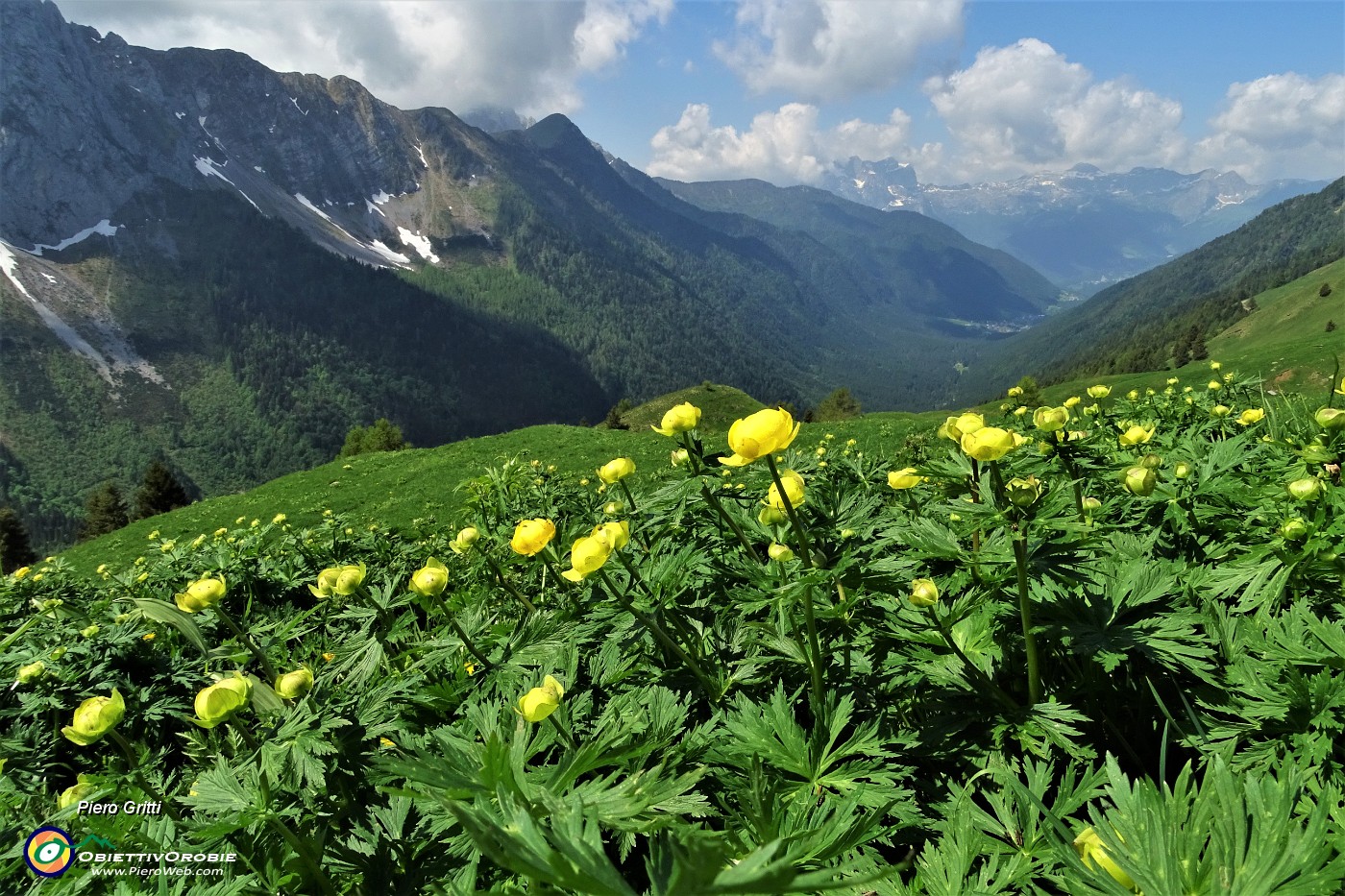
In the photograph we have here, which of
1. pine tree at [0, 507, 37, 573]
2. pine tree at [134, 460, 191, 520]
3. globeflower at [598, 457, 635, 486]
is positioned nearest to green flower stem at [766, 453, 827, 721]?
globeflower at [598, 457, 635, 486]

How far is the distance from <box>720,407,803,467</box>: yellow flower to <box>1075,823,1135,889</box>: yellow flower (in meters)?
0.98

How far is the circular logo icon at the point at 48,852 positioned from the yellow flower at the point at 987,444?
2.47m

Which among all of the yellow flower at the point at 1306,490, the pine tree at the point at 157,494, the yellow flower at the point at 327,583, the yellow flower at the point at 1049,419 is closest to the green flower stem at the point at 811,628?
the yellow flower at the point at 1049,419

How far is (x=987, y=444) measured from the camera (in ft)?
4.83

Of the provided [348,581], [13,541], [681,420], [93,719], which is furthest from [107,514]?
[681,420]

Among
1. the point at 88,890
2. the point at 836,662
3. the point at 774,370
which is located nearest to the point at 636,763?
the point at 836,662

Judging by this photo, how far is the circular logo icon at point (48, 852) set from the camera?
150 centimetres

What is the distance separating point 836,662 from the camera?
2.12 metres

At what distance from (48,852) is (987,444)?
2.56 meters

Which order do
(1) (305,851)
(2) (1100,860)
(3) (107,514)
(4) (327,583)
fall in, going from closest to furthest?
(2) (1100,860), (1) (305,851), (4) (327,583), (3) (107,514)

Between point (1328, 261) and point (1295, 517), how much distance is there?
15478 cm

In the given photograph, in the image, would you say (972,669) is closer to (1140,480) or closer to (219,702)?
(1140,480)

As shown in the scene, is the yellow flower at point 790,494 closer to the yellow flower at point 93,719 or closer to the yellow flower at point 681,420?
the yellow flower at point 681,420

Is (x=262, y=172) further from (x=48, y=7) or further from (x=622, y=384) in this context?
(x=622, y=384)
